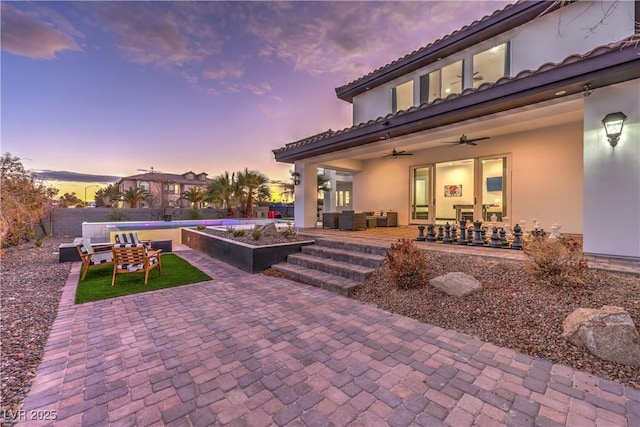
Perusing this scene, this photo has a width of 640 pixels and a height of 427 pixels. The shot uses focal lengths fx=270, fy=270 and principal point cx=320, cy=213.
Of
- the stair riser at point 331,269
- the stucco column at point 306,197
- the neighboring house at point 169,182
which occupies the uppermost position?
the neighboring house at point 169,182

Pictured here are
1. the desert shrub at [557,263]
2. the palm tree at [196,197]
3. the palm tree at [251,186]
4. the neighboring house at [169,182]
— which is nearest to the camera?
the desert shrub at [557,263]

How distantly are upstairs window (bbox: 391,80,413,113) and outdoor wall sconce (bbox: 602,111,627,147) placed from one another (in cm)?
737

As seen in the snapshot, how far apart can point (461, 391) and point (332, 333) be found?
5.40 ft

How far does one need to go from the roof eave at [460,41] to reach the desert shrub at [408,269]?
7242 millimetres

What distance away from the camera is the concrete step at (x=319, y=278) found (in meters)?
5.40

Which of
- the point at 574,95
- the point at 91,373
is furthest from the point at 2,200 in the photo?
the point at 574,95

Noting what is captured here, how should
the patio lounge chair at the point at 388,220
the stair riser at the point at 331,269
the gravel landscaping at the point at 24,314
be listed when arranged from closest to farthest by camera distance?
the gravel landscaping at the point at 24,314 → the stair riser at the point at 331,269 → the patio lounge chair at the point at 388,220

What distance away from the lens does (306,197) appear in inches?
467

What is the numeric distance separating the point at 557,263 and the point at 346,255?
157 inches

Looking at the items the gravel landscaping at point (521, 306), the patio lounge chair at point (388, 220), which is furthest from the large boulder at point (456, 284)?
the patio lounge chair at point (388, 220)

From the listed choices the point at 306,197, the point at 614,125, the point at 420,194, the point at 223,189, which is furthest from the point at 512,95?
the point at 223,189

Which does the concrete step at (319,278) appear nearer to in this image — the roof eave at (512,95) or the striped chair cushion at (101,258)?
the striped chair cushion at (101,258)

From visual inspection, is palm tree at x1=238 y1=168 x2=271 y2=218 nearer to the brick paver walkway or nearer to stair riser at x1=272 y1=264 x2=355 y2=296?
stair riser at x1=272 y1=264 x2=355 y2=296

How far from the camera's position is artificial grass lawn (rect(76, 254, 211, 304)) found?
215 inches
